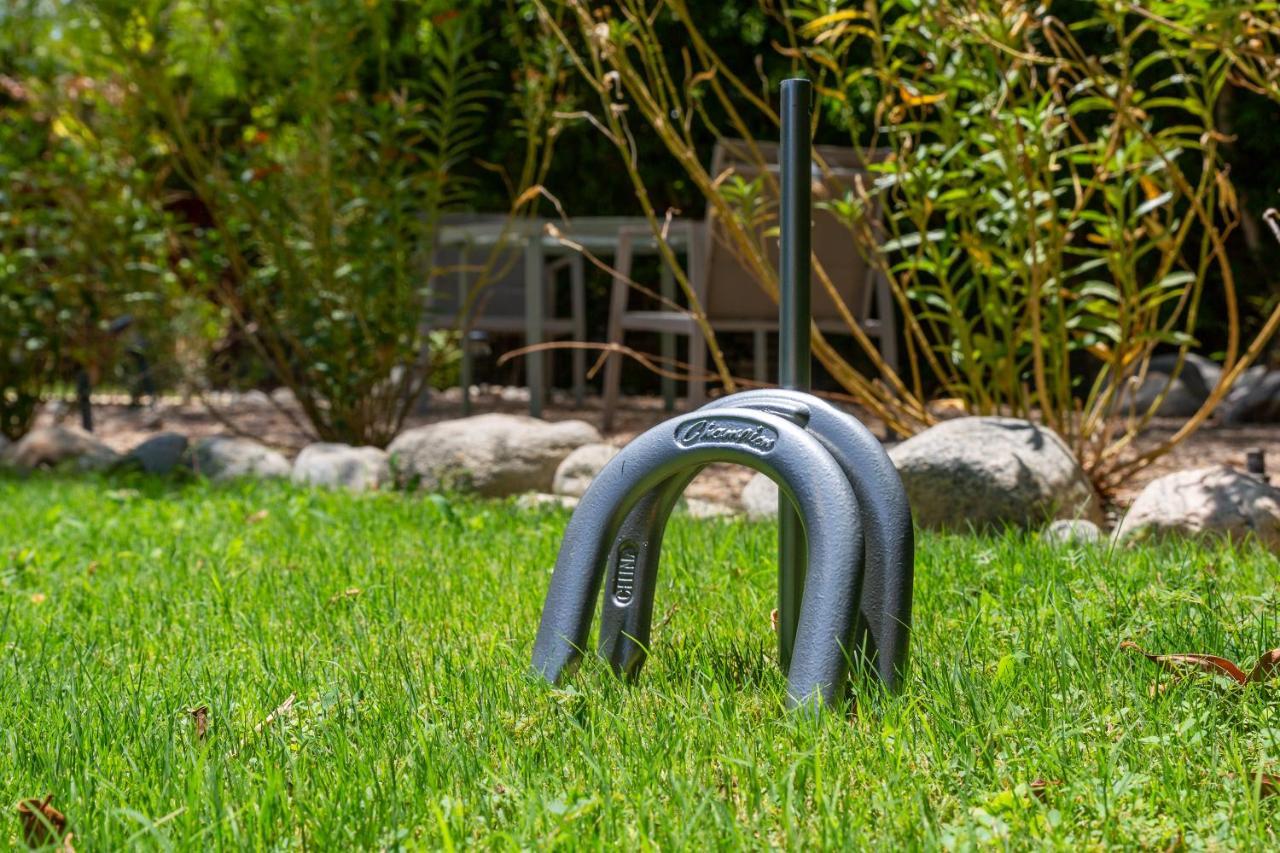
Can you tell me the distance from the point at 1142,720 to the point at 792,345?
0.66m

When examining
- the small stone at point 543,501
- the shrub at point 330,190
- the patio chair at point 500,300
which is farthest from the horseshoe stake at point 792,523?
the patio chair at point 500,300

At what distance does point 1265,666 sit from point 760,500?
1.95 metres

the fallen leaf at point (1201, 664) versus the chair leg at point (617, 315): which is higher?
the chair leg at point (617, 315)

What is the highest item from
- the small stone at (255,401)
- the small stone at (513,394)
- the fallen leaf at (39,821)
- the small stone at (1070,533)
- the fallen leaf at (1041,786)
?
the small stone at (513,394)

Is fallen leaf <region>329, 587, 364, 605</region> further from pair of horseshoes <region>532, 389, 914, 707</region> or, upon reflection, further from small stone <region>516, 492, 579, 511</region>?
small stone <region>516, 492, 579, 511</region>

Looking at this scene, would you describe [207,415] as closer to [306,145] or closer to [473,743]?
[306,145]

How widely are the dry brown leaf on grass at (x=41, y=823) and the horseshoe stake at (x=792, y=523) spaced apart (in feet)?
2.11

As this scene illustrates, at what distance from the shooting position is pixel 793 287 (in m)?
1.80

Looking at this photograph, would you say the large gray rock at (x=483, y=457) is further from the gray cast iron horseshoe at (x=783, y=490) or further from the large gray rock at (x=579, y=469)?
the gray cast iron horseshoe at (x=783, y=490)

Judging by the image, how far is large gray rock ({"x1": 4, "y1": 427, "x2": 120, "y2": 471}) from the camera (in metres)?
5.26

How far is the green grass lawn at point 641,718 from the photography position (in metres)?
1.38

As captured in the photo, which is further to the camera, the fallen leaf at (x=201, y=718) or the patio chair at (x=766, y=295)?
the patio chair at (x=766, y=295)

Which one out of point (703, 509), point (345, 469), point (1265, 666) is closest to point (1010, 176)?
point (703, 509)

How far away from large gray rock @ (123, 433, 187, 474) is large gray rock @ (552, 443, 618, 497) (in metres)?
1.70
